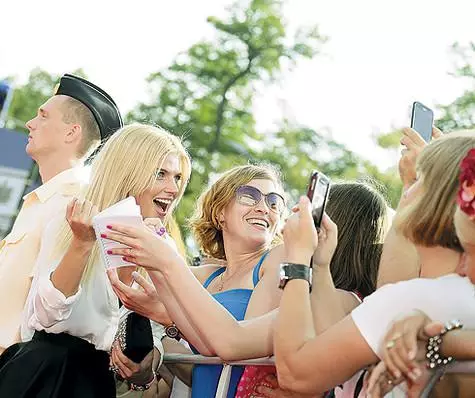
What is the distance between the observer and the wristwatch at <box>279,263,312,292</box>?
8.89ft

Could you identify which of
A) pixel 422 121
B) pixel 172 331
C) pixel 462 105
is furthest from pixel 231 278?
pixel 462 105

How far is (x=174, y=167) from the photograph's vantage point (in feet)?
14.0

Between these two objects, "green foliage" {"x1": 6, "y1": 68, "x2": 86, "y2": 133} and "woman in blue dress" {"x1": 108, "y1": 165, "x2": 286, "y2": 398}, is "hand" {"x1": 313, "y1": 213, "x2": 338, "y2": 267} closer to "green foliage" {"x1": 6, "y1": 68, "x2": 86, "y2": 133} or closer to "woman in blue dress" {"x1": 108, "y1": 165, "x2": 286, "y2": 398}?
"woman in blue dress" {"x1": 108, "y1": 165, "x2": 286, "y2": 398}

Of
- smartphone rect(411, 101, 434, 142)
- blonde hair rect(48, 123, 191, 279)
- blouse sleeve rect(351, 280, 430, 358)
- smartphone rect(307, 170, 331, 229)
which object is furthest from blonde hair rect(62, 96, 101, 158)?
blouse sleeve rect(351, 280, 430, 358)

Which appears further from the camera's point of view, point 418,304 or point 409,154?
point 409,154

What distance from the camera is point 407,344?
2223mm

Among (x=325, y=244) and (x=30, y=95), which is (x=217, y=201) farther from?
(x=30, y=95)

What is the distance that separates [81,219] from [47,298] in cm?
32

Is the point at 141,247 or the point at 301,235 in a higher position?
the point at 301,235

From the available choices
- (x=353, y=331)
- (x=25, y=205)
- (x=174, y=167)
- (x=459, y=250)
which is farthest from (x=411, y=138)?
(x=25, y=205)

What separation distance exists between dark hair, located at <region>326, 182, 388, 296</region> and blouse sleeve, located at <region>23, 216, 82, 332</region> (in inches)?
39.1

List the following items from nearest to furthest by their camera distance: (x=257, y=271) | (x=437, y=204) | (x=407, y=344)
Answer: (x=407, y=344), (x=437, y=204), (x=257, y=271)

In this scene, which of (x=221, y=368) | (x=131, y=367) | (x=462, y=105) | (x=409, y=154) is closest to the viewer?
(x=409, y=154)

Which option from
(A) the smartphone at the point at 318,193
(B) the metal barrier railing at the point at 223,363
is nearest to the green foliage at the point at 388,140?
(B) the metal barrier railing at the point at 223,363
